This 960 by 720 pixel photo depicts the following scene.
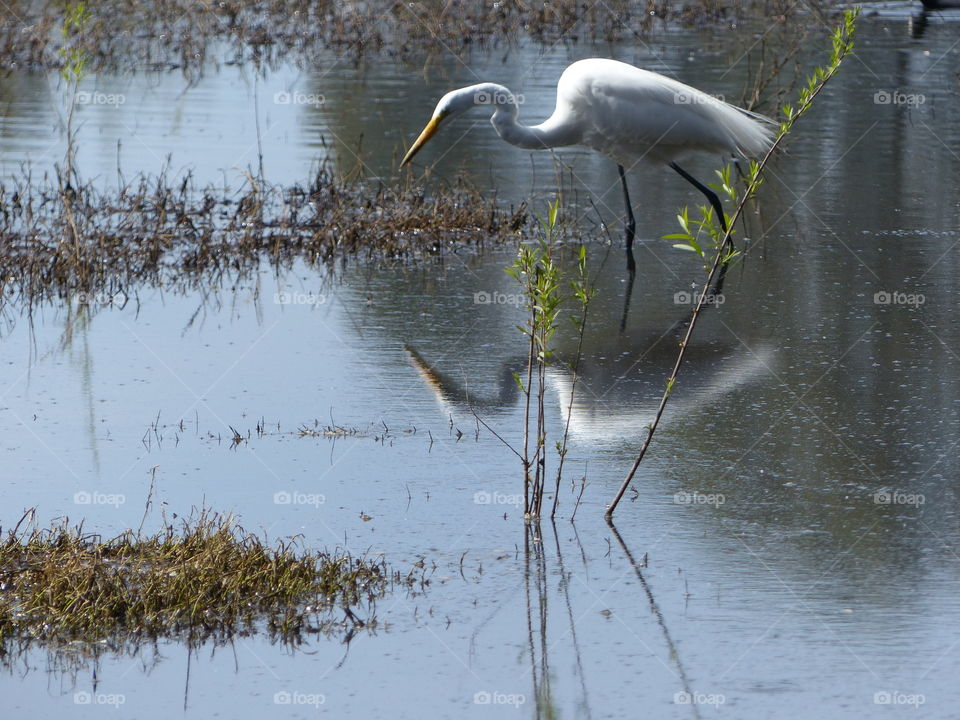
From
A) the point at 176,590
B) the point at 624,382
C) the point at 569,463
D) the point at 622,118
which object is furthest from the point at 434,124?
the point at 176,590

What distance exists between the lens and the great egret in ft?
32.2

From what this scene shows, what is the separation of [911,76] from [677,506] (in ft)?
47.7

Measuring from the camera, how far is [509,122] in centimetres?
983

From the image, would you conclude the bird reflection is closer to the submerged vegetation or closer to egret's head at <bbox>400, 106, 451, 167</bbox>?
the submerged vegetation

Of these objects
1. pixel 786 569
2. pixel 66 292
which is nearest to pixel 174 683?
pixel 786 569

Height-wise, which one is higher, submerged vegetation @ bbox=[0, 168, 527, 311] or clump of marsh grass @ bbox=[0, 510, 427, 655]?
submerged vegetation @ bbox=[0, 168, 527, 311]

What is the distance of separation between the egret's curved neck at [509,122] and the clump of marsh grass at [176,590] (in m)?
5.42

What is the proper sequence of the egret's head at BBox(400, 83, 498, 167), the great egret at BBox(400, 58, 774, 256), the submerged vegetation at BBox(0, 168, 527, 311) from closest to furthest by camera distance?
the submerged vegetation at BBox(0, 168, 527, 311), the egret's head at BBox(400, 83, 498, 167), the great egret at BBox(400, 58, 774, 256)

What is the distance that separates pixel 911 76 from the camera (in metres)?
18.5

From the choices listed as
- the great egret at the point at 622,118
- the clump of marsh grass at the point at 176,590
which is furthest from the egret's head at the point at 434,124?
the clump of marsh grass at the point at 176,590

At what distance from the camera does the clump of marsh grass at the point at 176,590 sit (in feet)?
14.1

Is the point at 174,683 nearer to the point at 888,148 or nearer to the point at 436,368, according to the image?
the point at 436,368

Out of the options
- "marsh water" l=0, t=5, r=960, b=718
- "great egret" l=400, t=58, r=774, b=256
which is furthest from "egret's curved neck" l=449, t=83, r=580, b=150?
"marsh water" l=0, t=5, r=960, b=718

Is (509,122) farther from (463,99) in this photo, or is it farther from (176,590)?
(176,590)
